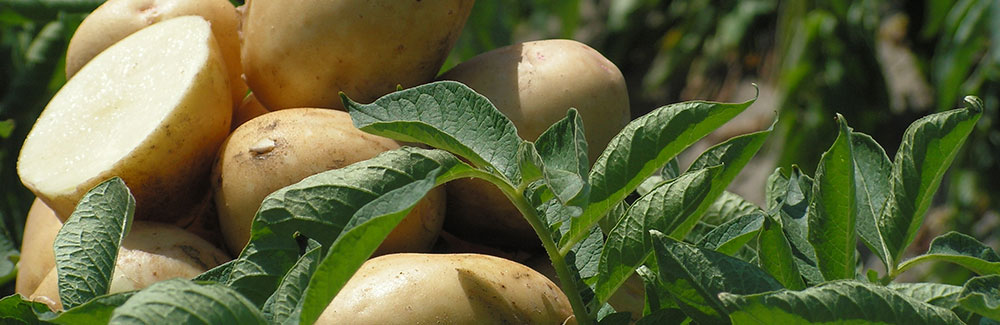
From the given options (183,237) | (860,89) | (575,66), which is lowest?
(860,89)

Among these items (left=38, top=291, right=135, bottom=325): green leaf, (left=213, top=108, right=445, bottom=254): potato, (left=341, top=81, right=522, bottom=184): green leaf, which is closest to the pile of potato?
(left=213, top=108, right=445, bottom=254): potato

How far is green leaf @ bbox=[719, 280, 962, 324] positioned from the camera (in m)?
0.45

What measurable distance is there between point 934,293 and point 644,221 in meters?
0.19

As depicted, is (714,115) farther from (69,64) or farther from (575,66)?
(69,64)

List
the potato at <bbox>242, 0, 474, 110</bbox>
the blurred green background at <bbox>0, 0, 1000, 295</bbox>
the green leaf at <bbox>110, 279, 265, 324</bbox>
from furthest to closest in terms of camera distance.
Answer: the blurred green background at <bbox>0, 0, 1000, 295</bbox>, the potato at <bbox>242, 0, 474, 110</bbox>, the green leaf at <bbox>110, 279, 265, 324</bbox>

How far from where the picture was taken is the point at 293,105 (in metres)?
0.83

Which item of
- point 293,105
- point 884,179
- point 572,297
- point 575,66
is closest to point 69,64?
point 293,105

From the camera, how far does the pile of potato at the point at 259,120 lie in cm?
74

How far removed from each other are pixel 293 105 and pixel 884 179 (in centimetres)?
48

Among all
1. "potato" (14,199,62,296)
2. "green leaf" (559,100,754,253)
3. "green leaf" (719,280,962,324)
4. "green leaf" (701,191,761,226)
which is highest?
"green leaf" (559,100,754,253)

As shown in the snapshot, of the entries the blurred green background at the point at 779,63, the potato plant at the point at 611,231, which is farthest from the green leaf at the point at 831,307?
the blurred green background at the point at 779,63

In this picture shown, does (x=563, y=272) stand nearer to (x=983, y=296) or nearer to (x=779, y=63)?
(x=983, y=296)

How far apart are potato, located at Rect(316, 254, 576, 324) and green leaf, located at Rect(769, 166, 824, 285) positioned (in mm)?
163

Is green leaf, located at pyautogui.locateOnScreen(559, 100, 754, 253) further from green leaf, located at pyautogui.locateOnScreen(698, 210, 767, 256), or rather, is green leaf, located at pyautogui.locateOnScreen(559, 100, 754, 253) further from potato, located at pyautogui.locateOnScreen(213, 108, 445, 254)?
potato, located at pyautogui.locateOnScreen(213, 108, 445, 254)
